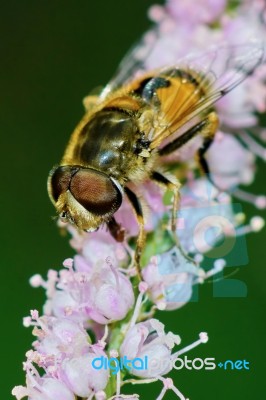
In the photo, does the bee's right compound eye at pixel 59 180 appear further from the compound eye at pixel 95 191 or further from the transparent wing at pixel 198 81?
the transparent wing at pixel 198 81

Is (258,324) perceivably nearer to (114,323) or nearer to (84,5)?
(114,323)

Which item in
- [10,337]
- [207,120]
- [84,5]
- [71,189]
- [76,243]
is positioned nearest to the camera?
[71,189]

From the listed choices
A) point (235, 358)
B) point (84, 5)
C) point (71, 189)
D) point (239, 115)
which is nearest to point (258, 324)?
point (235, 358)

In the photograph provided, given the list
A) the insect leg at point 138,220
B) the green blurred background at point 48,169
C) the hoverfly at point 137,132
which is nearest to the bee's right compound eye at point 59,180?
the hoverfly at point 137,132

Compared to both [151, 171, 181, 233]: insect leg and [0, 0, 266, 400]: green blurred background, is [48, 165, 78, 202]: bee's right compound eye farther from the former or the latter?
[0, 0, 266, 400]: green blurred background

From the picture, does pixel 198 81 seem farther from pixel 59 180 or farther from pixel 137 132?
pixel 59 180

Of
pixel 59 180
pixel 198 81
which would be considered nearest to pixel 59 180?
pixel 59 180
